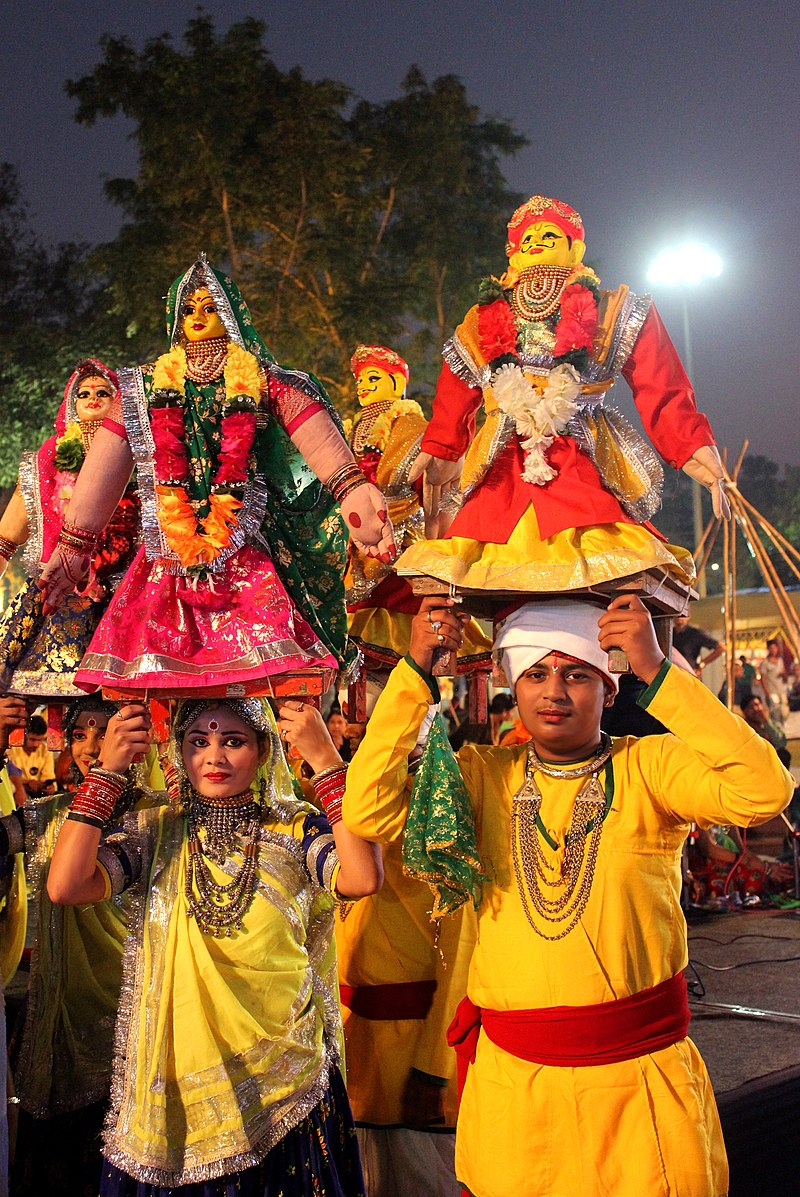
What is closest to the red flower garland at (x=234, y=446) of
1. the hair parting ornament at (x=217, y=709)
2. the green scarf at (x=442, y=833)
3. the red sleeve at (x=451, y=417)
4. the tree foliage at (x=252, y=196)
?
the red sleeve at (x=451, y=417)

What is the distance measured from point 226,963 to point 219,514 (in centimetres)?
125

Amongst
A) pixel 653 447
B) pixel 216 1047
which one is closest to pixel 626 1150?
pixel 216 1047

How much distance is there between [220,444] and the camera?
3.44 metres

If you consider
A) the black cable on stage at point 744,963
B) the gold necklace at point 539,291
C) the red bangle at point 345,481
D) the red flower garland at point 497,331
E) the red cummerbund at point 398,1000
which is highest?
the gold necklace at point 539,291

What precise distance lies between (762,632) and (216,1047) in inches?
647

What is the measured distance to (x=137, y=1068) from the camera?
2.79 m

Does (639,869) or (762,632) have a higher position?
(762,632)

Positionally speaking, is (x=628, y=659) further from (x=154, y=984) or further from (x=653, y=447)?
(x=154, y=984)

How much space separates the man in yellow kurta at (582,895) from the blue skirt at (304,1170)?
0.57 m

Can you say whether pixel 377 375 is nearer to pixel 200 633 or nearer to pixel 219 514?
Answer: pixel 219 514

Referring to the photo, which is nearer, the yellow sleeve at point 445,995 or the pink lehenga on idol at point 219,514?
the pink lehenga on idol at point 219,514

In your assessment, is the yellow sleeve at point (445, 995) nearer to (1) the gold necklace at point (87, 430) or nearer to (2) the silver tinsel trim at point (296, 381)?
(2) the silver tinsel trim at point (296, 381)

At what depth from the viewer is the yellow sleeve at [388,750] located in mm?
2459

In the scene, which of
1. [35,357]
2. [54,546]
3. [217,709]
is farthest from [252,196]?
[217,709]
